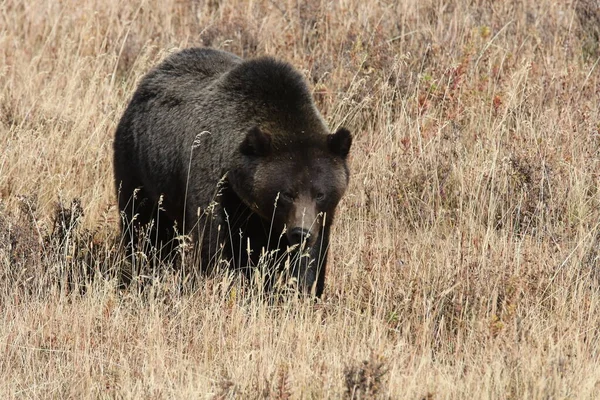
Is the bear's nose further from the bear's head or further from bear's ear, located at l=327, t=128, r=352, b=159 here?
bear's ear, located at l=327, t=128, r=352, b=159

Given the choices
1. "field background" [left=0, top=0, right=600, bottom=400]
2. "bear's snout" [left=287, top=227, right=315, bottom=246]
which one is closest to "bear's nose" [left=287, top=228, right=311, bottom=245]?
"bear's snout" [left=287, top=227, right=315, bottom=246]

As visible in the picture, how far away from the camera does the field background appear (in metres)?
5.47

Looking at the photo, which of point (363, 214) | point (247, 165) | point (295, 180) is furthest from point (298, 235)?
point (363, 214)

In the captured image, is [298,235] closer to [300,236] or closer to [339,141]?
[300,236]

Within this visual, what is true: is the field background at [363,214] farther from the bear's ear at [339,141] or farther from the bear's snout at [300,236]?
the bear's ear at [339,141]

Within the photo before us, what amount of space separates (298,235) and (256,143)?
0.67 meters

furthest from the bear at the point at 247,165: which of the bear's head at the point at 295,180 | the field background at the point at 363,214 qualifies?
the field background at the point at 363,214

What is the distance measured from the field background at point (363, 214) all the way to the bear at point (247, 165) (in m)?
0.37

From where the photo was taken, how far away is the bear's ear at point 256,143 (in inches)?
262

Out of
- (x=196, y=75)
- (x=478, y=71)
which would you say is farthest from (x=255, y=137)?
(x=478, y=71)

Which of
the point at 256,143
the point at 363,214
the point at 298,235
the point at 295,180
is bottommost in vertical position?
the point at 363,214

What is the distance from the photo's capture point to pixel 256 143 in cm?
669

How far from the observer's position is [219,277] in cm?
660

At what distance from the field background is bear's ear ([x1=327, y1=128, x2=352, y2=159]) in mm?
736
